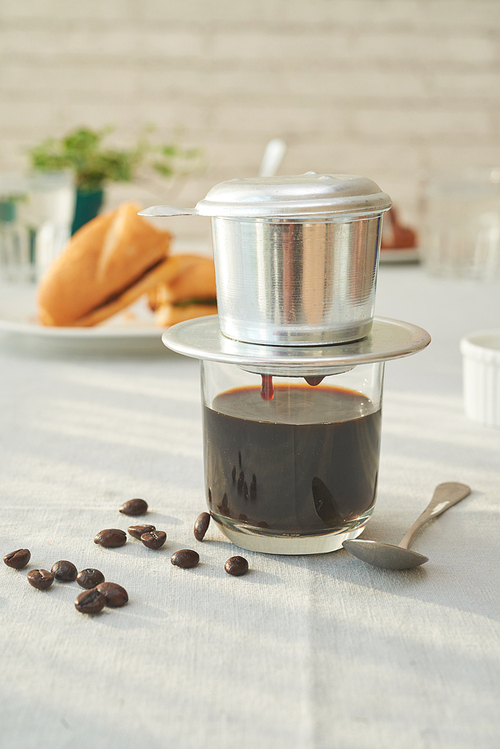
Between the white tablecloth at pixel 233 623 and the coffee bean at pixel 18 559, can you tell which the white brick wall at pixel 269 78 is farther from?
the coffee bean at pixel 18 559

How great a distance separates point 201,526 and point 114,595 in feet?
0.36

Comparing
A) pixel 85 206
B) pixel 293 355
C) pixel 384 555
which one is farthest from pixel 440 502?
pixel 85 206

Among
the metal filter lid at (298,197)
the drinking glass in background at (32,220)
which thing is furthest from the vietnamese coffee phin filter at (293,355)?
the drinking glass in background at (32,220)

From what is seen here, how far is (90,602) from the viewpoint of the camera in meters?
0.47

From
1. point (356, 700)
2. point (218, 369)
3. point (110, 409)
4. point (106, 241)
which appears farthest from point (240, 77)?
point (356, 700)

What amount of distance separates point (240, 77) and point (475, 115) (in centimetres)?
109

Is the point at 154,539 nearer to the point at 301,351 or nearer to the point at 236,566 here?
the point at 236,566

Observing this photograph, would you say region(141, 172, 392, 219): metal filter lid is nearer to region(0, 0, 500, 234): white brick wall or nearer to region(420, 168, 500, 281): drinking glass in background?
region(420, 168, 500, 281): drinking glass in background

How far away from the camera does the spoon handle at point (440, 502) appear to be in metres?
0.57

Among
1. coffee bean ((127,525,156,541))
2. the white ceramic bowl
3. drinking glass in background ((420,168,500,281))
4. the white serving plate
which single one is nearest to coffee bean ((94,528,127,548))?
coffee bean ((127,525,156,541))

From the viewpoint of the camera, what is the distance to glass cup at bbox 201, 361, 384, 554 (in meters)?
0.52

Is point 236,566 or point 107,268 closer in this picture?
point 236,566

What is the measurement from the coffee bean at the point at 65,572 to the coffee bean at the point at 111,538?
51 mm

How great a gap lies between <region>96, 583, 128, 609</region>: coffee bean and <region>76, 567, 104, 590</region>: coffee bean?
0.02 m
